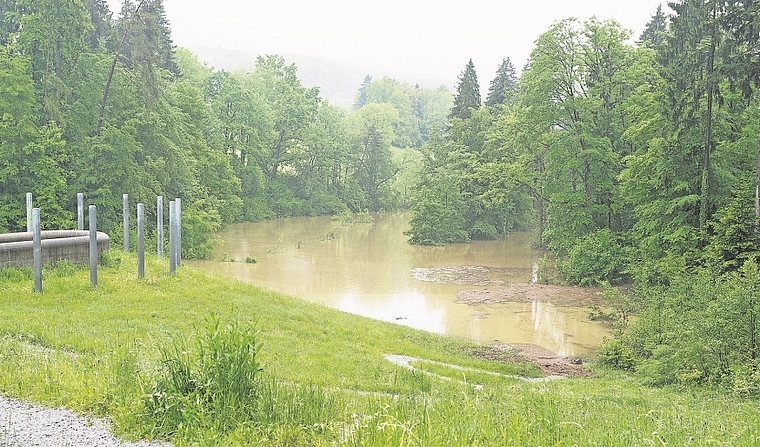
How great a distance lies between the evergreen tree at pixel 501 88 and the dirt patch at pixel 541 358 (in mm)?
39833

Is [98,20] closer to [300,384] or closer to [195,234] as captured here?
[195,234]

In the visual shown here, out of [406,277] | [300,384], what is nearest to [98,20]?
[406,277]

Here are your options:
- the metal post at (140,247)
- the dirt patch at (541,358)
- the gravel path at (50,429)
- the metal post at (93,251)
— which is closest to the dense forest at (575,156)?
the dirt patch at (541,358)

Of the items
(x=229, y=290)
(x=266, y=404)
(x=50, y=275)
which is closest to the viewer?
(x=266, y=404)

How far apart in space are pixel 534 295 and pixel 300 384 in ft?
63.4

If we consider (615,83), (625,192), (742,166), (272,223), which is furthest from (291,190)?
(742,166)

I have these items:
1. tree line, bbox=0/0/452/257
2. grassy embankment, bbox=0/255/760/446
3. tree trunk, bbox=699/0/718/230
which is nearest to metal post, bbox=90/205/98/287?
grassy embankment, bbox=0/255/760/446

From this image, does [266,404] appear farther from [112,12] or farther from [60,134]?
[112,12]

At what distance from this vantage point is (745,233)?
58.1 ft

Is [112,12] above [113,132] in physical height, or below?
above

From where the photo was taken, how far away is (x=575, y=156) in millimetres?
31125

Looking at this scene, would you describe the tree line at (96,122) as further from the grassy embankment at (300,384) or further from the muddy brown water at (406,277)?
the grassy embankment at (300,384)

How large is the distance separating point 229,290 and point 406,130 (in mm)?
86364

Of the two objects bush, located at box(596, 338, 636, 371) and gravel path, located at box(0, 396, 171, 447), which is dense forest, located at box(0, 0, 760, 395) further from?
gravel path, located at box(0, 396, 171, 447)
